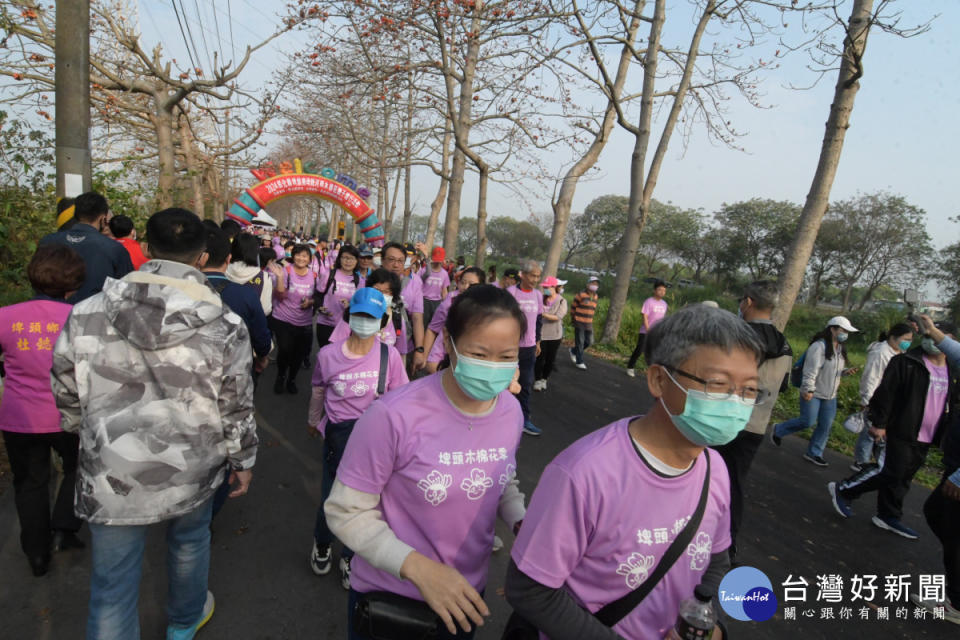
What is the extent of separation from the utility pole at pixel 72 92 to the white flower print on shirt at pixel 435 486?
5.18m

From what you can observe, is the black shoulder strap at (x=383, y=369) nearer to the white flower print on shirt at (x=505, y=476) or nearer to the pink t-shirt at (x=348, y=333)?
the pink t-shirt at (x=348, y=333)

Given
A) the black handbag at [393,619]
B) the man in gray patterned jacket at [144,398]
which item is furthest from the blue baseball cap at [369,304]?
the black handbag at [393,619]

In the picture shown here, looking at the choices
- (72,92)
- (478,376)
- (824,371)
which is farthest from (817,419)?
(72,92)

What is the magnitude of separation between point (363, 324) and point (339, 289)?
3.25m

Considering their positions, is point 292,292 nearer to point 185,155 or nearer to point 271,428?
point 271,428

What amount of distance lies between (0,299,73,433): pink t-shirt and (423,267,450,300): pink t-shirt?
637cm

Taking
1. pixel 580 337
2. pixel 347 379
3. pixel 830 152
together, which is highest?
pixel 830 152

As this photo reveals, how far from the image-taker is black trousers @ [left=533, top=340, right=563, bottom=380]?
7691mm

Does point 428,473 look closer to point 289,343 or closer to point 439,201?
point 289,343

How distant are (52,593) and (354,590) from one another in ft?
7.05

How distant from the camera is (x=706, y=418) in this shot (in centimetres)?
135

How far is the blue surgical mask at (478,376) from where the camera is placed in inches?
63.4

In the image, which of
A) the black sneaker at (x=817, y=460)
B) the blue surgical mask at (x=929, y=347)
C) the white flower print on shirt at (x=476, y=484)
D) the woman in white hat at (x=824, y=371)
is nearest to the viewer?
the white flower print on shirt at (x=476, y=484)

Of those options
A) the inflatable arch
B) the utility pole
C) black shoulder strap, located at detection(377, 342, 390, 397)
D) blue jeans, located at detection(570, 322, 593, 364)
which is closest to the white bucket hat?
blue jeans, located at detection(570, 322, 593, 364)
